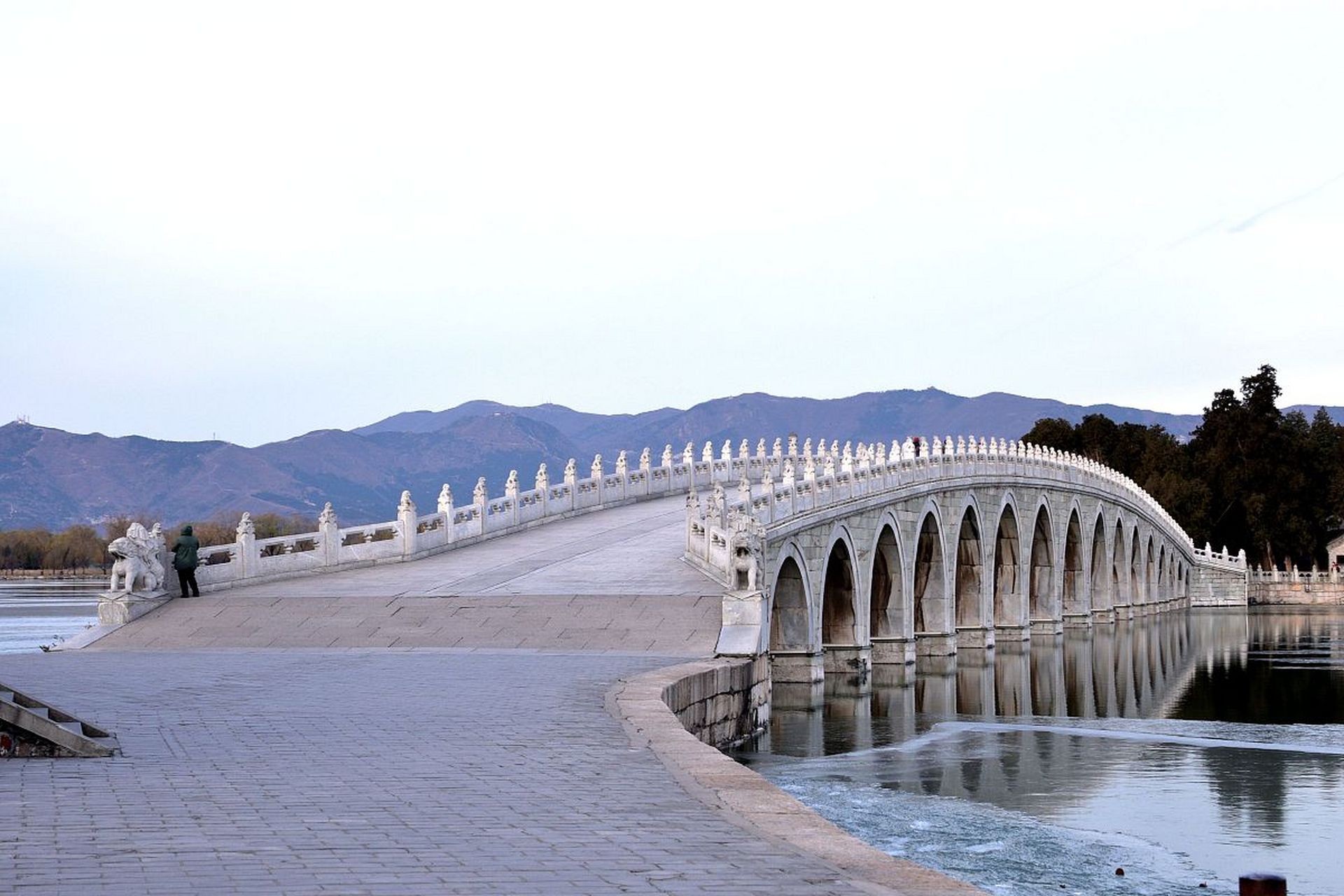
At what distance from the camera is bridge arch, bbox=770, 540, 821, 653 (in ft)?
111

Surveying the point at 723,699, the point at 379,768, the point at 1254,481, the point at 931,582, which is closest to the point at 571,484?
the point at 931,582

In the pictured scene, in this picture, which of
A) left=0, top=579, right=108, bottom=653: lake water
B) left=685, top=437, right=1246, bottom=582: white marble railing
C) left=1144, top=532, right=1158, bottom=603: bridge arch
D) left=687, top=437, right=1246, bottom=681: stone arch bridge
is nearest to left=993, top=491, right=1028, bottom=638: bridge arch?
left=687, top=437, right=1246, bottom=681: stone arch bridge

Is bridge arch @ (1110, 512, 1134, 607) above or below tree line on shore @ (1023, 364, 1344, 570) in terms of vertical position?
below

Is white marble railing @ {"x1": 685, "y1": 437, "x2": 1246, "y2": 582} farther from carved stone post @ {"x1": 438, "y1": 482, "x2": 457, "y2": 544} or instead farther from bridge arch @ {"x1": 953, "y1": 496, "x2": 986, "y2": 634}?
carved stone post @ {"x1": 438, "y1": 482, "x2": 457, "y2": 544}

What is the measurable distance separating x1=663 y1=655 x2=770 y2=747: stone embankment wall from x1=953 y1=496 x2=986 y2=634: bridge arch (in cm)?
2712

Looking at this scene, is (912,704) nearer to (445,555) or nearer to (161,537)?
(445,555)

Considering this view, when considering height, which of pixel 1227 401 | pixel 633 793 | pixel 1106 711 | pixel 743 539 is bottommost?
pixel 1106 711

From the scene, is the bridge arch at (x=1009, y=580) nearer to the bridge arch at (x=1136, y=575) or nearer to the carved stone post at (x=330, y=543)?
the bridge arch at (x=1136, y=575)

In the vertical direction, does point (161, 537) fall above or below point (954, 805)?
above

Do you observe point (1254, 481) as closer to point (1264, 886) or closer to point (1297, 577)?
point (1297, 577)

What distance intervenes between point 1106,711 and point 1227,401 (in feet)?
245

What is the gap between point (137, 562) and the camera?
85.2ft

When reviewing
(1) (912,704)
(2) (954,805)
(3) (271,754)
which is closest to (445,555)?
(1) (912,704)

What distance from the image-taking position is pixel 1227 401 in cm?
10188
